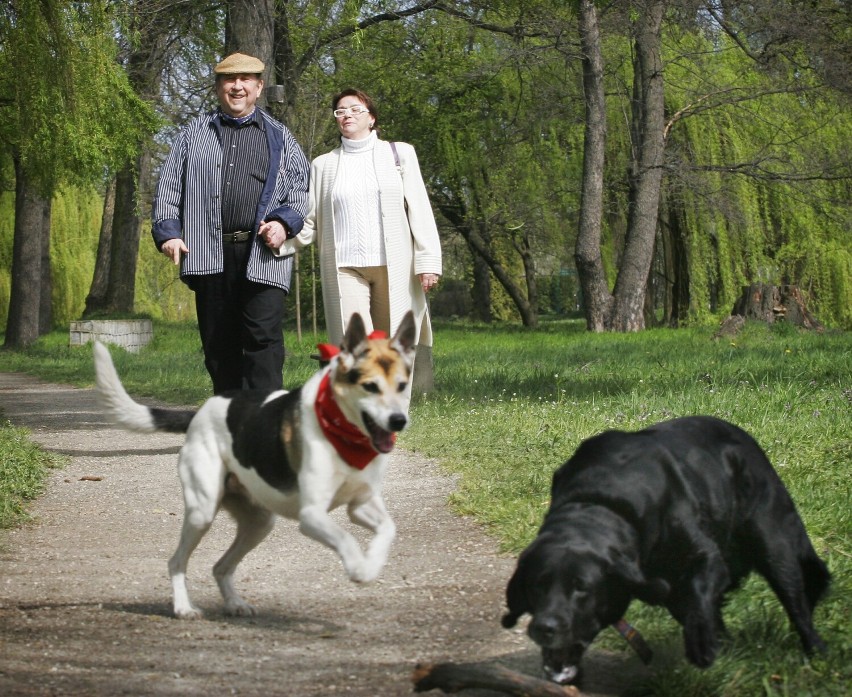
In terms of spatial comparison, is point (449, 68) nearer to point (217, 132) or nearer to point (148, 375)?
point (148, 375)

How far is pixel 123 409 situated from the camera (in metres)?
5.05

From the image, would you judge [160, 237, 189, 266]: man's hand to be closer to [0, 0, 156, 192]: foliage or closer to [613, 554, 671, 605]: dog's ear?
[613, 554, 671, 605]: dog's ear

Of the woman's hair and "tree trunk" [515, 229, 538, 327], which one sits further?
"tree trunk" [515, 229, 538, 327]

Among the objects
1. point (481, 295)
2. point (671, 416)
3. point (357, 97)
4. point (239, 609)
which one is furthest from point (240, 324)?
point (481, 295)

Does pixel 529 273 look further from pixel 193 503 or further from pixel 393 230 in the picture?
pixel 193 503

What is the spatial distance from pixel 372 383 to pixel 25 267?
22.7 metres

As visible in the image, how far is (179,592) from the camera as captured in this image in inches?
179

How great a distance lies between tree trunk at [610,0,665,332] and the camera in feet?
80.8

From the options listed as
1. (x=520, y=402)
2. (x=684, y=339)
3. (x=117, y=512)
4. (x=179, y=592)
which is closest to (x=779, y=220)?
(x=684, y=339)

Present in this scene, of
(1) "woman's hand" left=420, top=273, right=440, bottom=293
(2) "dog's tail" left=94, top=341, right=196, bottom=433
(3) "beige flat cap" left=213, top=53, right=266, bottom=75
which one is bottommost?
(2) "dog's tail" left=94, top=341, right=196, bottom=433

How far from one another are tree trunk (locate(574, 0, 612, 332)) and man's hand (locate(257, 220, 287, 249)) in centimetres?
1820

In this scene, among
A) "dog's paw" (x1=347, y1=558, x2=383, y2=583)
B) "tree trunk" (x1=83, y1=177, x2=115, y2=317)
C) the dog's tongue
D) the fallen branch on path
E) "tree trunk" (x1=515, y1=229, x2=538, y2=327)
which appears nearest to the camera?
the fallen branch on path

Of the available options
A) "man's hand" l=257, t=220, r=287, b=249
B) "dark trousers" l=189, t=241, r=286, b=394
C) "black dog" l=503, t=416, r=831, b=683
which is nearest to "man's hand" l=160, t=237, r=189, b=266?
"dark trousers" l=189, t=241, r=286, b=394

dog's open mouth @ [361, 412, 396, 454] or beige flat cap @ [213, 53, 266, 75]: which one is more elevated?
beige flat cap @ [213, 53, 266, 75]
